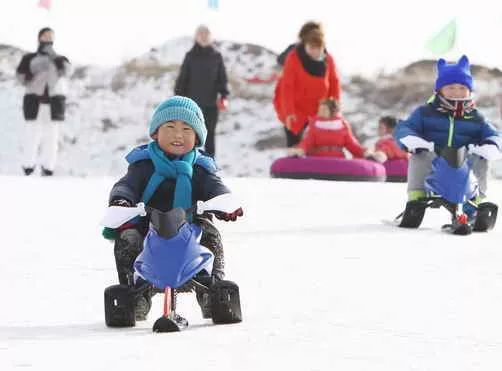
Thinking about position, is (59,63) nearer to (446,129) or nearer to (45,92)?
(45,92)

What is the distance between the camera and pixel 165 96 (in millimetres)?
25703

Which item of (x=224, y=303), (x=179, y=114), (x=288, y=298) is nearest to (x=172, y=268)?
(x=224, y=303)

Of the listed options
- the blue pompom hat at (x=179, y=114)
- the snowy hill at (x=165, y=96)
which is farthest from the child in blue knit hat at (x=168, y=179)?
the snowy hill at (x=165, y=96)

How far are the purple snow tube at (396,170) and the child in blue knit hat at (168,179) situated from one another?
10.2 metres

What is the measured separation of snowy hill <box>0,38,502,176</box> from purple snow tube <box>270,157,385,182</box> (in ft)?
29.6

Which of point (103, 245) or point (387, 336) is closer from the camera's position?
point (387, 336)

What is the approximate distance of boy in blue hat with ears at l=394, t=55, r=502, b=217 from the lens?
8375 mm

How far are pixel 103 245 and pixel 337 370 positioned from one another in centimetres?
378

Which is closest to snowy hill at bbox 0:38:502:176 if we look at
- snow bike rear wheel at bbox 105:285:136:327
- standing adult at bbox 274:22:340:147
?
standing adult at bbox 274:22:340:147

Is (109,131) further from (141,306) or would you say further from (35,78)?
(141,306)

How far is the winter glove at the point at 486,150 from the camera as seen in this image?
8.33 m

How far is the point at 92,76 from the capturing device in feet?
88.9

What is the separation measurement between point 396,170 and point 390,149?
0.97 feet

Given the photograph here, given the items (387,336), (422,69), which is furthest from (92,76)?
(387,336)
